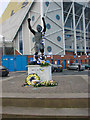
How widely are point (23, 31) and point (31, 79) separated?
90.3 ft

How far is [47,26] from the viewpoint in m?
31.3

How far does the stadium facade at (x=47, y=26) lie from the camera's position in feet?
102

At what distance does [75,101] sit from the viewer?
454cm

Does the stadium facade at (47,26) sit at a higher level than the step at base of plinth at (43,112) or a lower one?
higher

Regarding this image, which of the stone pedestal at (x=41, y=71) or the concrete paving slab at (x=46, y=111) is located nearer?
the concrete paving slab at (x=46, y=111)

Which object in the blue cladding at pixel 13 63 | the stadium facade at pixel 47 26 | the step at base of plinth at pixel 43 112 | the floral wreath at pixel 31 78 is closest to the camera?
the step at base of plinth at pixel 43 112

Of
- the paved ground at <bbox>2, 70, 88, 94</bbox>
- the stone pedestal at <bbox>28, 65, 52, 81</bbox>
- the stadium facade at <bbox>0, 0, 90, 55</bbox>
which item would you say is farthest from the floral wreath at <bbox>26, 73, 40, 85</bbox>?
the stadium facade at <bbox>0, 0, 90, 55</bbox>

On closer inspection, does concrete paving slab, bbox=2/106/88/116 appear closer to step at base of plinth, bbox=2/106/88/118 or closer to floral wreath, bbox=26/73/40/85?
step at base of plinth, bbox=2/106/88/118

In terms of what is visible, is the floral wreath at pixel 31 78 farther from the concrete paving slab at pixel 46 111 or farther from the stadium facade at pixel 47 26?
the stadium facade at pixel 47 26

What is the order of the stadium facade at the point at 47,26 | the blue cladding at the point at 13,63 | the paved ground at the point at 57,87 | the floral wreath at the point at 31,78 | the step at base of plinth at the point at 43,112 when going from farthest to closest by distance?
the stadium facade at the point at 47,26 < the blue cladding at the point at 13,63 < the floral wreath at the point at 31,78 < the paved ground at the point at 57,87 < the step at base of plinth at the point at 43,112

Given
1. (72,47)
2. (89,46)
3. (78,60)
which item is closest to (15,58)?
(78,60)

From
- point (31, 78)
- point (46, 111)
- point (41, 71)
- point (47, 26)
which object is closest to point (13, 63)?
point (47, 26)

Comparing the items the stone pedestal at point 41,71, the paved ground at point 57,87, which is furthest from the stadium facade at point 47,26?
the stone pedestal at point 41,71

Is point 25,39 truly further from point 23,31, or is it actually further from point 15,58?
point 15,58
